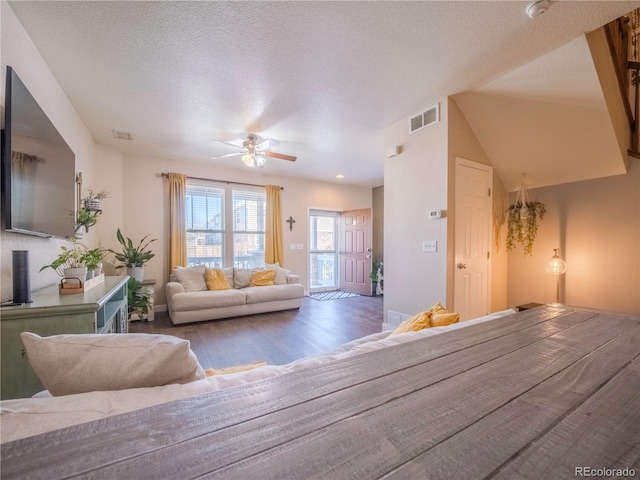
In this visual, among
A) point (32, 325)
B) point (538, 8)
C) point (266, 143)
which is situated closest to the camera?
point (32, 325)

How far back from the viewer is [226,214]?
5.27 meters

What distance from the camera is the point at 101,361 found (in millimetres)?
760

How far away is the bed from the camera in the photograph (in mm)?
477

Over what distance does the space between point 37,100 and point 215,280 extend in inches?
117

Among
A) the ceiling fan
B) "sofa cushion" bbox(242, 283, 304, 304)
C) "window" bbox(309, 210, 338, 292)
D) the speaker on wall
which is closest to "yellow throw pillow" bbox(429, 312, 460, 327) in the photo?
the speaker on wall

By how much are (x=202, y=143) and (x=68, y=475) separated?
418 centimetres

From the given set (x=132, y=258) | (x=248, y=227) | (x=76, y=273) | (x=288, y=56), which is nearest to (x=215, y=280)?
(x=132, y=258)

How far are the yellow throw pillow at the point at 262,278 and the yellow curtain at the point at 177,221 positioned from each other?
1256 millimetres

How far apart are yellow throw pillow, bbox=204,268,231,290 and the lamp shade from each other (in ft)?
15.1

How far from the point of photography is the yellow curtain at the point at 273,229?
5.55 metres

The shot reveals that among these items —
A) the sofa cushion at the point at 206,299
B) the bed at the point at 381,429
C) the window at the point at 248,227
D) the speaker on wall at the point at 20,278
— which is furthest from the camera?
the window at the point at 248,227

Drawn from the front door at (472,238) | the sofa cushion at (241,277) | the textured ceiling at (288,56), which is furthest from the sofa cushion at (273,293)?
the front door at (472,238)

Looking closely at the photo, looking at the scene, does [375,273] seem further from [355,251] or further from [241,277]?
[241,277]

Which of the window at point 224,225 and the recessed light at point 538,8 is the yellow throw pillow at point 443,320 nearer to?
the recessed light at point 538,8
